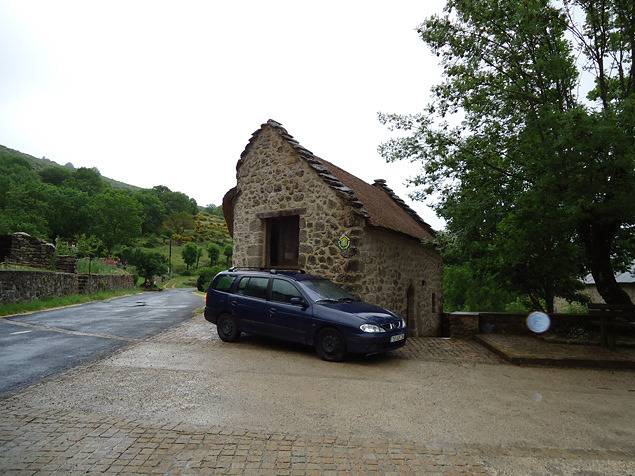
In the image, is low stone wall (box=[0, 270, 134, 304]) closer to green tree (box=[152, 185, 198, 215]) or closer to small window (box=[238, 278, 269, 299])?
small window (box=[238, 278, 269, 299])

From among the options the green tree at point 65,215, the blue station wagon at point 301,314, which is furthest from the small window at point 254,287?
the green tree at point 65,215

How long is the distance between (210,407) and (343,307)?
3636mm

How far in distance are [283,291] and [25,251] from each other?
18.7m

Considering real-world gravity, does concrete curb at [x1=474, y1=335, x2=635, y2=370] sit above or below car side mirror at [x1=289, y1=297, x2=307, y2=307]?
below

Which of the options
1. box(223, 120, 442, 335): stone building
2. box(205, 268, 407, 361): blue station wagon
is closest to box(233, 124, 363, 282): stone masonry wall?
box(223, 120, 442, 335): stone building

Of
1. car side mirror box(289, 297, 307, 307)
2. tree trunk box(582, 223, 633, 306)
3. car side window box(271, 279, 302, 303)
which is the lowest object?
car side mirror box(289, 297, 307, 307)

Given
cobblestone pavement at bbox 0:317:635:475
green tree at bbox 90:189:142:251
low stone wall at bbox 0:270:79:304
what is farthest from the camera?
green tree at bbox 90:189:142:251

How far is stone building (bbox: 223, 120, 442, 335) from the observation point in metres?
10.5

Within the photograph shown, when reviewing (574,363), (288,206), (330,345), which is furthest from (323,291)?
(574,363)

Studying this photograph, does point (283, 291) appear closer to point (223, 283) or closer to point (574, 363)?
point (223, 283)

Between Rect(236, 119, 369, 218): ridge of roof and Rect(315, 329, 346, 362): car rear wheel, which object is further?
Rect(236, 119, 369, 218): ridge of roof

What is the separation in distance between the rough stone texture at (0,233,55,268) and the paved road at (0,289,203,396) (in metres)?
6.90

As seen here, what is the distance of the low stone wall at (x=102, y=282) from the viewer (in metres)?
22.9

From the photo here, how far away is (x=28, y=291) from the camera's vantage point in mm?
16766
